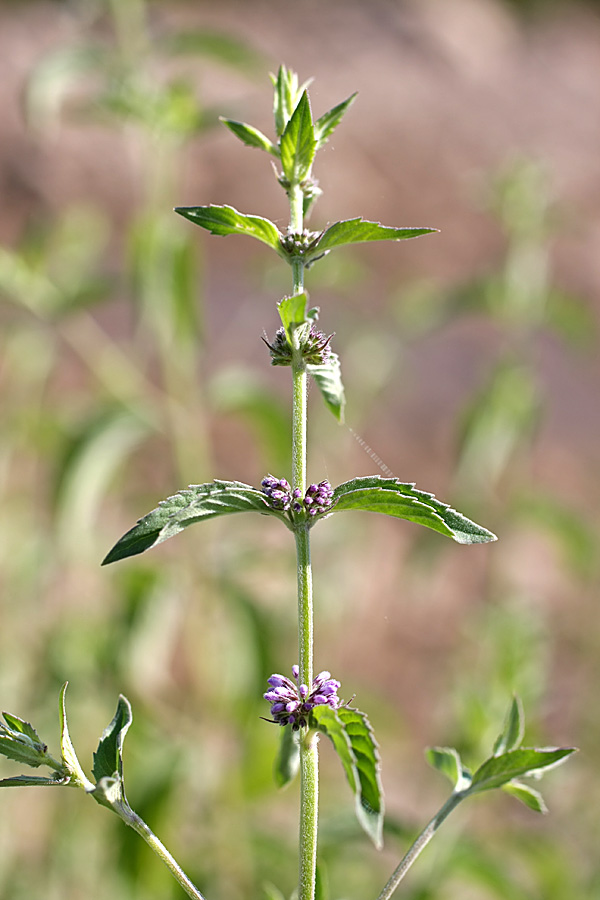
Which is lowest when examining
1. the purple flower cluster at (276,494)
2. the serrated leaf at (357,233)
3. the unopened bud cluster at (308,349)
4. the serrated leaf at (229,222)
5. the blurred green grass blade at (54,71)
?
the purple flower cluster at (276,494)

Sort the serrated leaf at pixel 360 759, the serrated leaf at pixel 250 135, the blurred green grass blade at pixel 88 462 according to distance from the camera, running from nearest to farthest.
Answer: the serrated leaf at pixel 360 759 < the serrated leaf at pixel 250 135 < the blurred green grass blade at pixel 88 462

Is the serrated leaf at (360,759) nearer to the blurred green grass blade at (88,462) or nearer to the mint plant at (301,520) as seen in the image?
the mint plant at (301,520)

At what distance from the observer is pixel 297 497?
0.53 meters

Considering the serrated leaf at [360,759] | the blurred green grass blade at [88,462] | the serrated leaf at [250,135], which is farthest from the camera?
the blurred green grass blade at [88,462]

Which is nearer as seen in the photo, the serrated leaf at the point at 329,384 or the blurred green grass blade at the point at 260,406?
the serrated leaf at the point at 329,384

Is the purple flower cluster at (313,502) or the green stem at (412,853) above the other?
the purple flower cluster at (313,502)

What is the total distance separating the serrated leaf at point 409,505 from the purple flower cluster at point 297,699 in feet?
0.33

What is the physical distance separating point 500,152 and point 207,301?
408 cm

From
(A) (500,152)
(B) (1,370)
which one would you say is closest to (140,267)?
(B) (1,370)

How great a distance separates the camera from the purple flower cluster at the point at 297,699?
50cm

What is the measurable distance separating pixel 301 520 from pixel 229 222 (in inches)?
7.1

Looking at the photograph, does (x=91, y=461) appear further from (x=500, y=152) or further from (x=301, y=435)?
(x=500, y=152)

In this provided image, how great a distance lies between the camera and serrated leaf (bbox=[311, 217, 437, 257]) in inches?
19.2

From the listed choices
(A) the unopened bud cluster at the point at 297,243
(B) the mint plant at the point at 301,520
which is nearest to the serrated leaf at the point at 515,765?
(B) the mint plant at the point at 301,520
